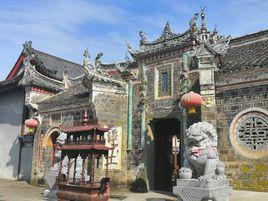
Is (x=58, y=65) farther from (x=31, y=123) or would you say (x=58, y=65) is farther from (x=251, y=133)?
(x=251, y=133)

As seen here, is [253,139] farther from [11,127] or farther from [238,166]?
[11,127]

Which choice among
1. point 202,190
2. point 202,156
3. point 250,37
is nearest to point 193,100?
point 202,156

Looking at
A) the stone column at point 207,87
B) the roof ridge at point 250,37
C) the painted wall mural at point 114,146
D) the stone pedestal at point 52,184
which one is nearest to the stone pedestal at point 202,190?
the stone column at point 207,87

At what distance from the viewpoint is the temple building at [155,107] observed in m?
9.59

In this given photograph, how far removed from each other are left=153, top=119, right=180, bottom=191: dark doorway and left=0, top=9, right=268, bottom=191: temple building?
0.14 ft

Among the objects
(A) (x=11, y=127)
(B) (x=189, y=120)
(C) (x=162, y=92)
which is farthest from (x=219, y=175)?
(A) (x=11, y=127)

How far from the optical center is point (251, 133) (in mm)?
9484

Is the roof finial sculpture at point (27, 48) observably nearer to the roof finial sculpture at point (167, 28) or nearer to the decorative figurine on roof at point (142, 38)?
the decorative figurine on roof at point (142, 38)

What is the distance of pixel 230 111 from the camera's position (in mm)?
9984

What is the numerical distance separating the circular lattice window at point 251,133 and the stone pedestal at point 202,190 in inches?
109

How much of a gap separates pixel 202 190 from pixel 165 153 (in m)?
7.19

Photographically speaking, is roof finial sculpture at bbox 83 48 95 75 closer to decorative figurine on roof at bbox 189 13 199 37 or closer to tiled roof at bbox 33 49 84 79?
decorative figurine on roof at bbox 189 13 199 37

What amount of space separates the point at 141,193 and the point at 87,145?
4.34 metres

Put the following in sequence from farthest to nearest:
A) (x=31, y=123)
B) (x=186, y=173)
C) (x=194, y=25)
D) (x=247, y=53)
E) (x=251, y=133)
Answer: (x=31, y=123) → (x=247, y=53) → (x=194, y=25) → (x=251, y=133) → (x=186, y=173)
